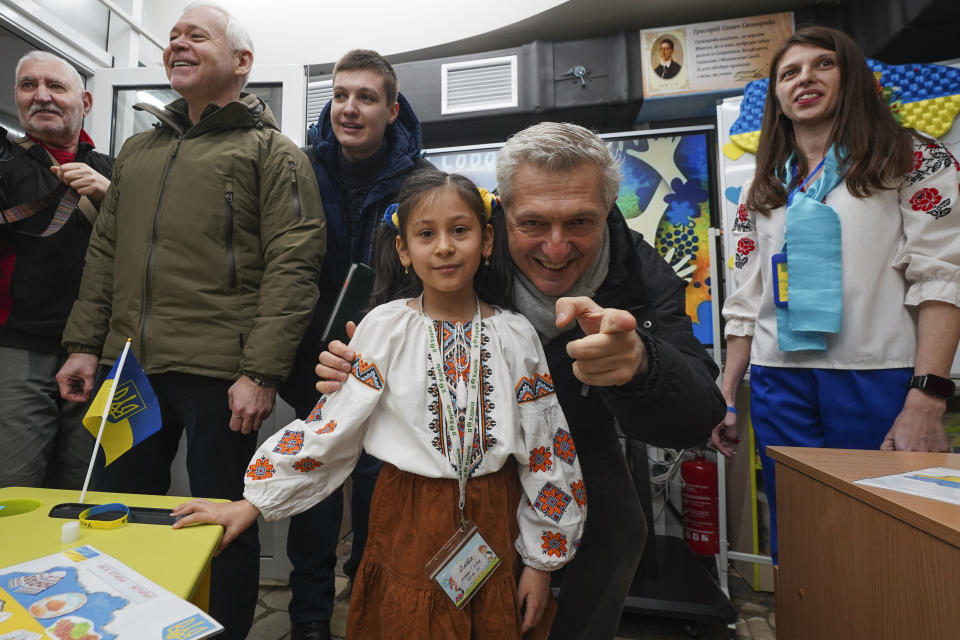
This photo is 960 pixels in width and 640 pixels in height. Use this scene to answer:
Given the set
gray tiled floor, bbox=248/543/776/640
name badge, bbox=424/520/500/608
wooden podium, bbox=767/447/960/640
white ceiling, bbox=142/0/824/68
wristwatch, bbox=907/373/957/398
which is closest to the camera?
wooden podium, bbox=767/447/960/640

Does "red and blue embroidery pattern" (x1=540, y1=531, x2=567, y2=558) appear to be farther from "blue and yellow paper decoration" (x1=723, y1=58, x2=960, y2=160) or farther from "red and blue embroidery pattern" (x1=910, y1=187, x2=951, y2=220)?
"blue and yellow paper decoration" (x1=723, y1=58, x2=960, y2=160)

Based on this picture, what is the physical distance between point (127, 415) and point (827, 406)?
176 centimetres

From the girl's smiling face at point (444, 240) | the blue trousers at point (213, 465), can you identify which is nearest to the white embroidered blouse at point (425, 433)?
the girl's smiling face at point (444, 240)

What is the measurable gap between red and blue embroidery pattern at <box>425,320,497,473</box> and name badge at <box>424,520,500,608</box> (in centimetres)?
13

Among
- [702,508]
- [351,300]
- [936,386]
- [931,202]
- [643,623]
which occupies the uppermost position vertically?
[931,202]

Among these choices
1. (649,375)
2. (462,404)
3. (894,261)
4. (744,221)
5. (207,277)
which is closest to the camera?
(649,375)

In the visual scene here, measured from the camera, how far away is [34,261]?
5.60 ft

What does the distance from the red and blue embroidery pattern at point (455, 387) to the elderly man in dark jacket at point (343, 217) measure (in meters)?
0.71

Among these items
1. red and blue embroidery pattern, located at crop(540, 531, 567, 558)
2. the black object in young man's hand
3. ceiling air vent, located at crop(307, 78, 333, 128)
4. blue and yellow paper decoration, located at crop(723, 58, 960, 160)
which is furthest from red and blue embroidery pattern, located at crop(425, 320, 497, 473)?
ceiling air vent, located at crop(307, 78, 333, 128)

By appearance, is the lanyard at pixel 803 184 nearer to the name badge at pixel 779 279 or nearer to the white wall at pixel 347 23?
the name badge at pixel 779 279

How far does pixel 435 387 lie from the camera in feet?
3.47

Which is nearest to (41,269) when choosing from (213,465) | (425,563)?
(213,465)

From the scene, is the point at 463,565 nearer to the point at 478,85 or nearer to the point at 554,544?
the point at 554,544

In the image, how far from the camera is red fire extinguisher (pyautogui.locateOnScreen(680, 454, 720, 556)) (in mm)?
2395
